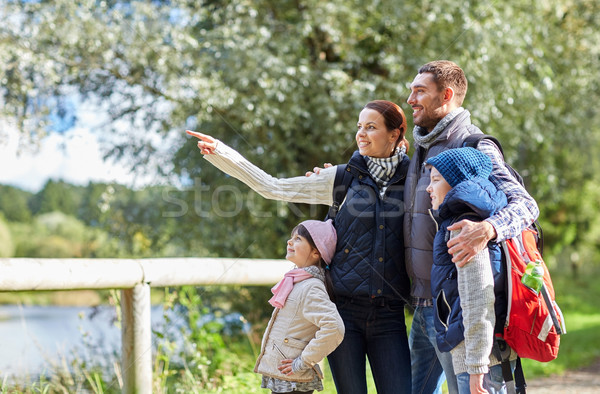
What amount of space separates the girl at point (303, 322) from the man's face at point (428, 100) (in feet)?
1.99

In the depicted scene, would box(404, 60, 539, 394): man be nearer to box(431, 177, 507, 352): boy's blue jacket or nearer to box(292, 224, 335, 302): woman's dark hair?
box(431, 177, 507, 352): boy's blue jacket

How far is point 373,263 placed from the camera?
2.39m

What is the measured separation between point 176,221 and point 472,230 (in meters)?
6.75

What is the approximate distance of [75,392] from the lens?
11.8 ft

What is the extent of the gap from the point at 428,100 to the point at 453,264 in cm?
71

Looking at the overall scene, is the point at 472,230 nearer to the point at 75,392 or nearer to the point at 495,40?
the point at 75,392

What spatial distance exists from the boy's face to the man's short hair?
433 millimetres

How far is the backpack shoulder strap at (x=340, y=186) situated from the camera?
2518 mm

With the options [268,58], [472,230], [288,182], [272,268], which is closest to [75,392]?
[272,268]

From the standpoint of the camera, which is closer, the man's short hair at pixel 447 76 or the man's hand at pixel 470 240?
the man's hand at pixel 470 240

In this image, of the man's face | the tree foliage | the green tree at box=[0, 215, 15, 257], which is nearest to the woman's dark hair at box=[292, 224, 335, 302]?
the man's face

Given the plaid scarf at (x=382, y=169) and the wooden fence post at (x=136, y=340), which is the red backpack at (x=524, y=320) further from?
the wooden fence post at (x=136, y=340)

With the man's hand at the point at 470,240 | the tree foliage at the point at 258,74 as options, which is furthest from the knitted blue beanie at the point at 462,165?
the tree foliage at the point at 258,74

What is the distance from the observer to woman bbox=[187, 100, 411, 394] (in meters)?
2.40
